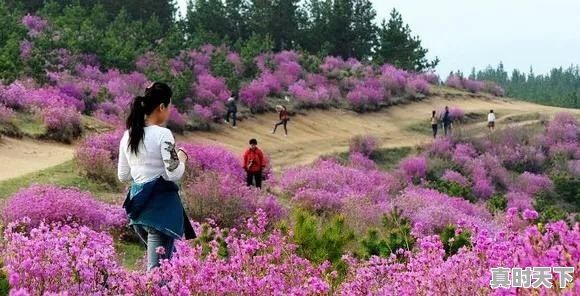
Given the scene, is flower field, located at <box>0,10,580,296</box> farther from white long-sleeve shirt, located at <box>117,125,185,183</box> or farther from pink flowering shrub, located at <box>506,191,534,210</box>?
white long-sleeve shirt, located at <box>117,125,185,183</box>

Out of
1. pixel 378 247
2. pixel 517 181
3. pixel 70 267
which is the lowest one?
pixel 517 181

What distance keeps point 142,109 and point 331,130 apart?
1040 inches

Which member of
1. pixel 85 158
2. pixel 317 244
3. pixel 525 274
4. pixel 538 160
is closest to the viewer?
pixel 525 274

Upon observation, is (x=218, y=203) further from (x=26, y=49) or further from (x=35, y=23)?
(x=35, y=23)


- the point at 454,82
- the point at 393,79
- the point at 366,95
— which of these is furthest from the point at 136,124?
the point at 454,82

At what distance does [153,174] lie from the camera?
16.9ft

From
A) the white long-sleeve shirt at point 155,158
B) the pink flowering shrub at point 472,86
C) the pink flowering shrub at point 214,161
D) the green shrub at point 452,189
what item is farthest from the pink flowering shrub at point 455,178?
the pink flowering shrub at point 472,86

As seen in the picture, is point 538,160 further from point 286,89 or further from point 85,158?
point 85,158

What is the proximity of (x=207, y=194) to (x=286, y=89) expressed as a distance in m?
23.4

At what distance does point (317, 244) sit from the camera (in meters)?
8.02

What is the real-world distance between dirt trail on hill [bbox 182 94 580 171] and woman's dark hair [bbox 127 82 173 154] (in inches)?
656

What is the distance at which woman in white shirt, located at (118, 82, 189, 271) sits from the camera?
16.6ft

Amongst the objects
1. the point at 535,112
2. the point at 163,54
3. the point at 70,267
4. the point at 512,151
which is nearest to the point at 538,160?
A: the point at 512,151

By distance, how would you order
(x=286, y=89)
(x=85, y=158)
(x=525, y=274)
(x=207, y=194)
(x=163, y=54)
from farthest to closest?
(x=286, y=89) < (x=163, y=54) < (x=85, y=158) < (x=207, y=194) < (x=525, y=274)
